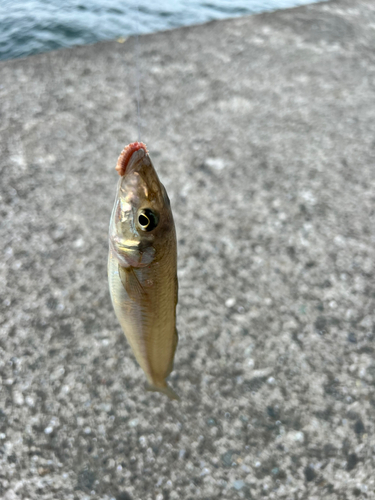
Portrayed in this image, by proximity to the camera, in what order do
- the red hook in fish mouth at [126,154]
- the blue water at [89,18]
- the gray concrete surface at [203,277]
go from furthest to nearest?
1. the blue water at [89,18]
2. the gray concrete surface at [203,277]
3. the red hook in fish mouth at [126,154]

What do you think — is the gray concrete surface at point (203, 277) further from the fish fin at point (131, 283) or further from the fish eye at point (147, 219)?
the fish eye at point (147, 219)

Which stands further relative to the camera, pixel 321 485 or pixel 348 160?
pixel 348 160

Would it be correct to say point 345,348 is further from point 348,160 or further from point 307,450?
point 348,160

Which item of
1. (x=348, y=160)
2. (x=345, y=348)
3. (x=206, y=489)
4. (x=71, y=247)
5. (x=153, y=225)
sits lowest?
(x=206, y=489)

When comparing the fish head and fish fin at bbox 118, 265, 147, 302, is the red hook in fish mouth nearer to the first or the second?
the fish head

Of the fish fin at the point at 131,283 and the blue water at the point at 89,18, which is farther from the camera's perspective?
the blue water at the point at 89,18

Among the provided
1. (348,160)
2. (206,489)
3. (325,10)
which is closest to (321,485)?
(206,489)

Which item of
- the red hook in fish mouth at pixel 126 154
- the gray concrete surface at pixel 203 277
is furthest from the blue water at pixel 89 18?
the red hook in fish mouth at pixel 126 154
